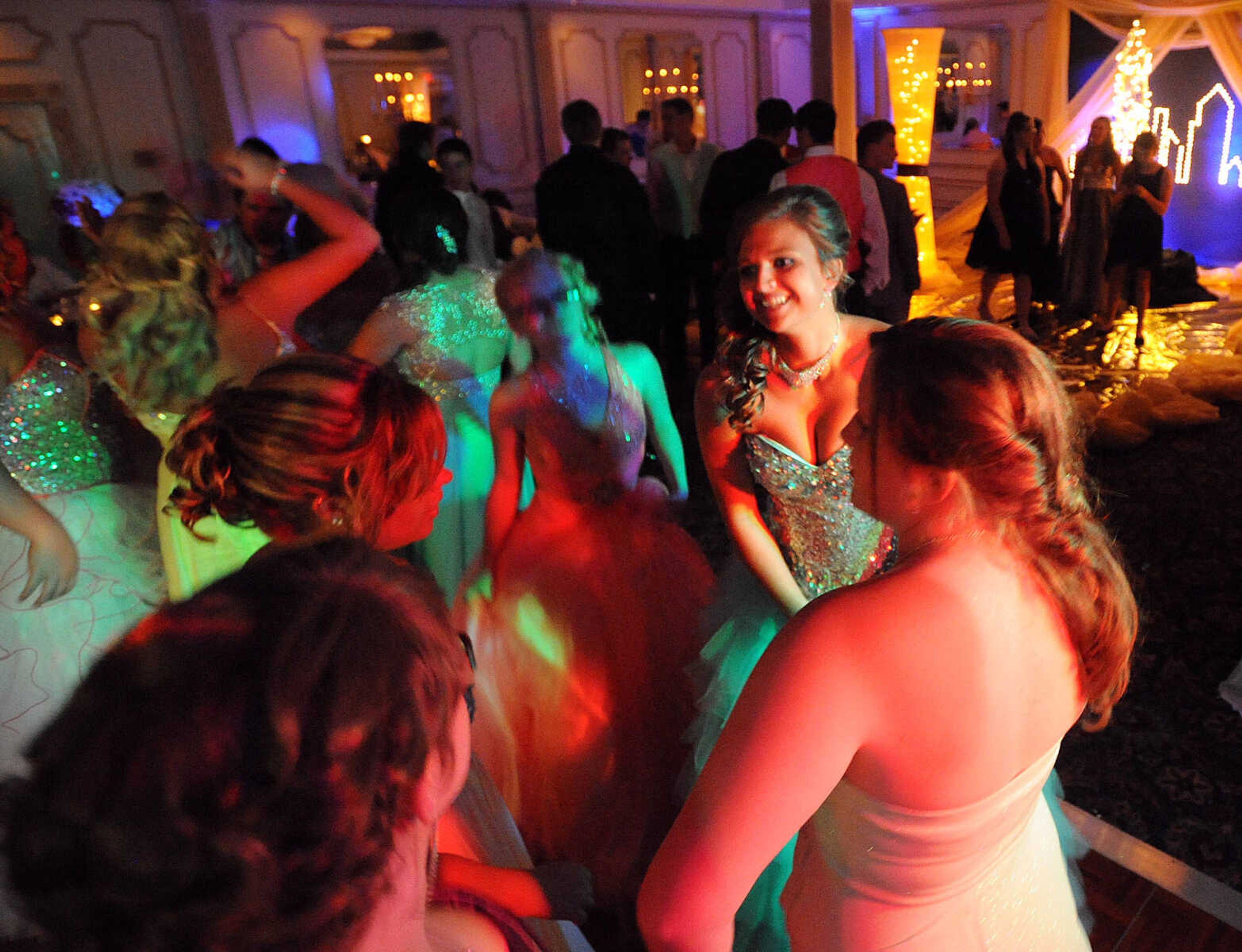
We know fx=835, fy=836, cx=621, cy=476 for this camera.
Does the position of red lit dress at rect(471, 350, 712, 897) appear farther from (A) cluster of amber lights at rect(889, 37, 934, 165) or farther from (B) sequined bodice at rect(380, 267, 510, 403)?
(A) cluster of amber lights at rect(889, 37, 934, 165)

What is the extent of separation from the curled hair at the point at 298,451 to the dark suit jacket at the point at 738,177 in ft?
12.2

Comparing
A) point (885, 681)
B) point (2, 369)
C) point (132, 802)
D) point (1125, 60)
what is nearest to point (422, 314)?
point (2, 369)

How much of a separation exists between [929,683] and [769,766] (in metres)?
0.17

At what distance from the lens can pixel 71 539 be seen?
1.80 m

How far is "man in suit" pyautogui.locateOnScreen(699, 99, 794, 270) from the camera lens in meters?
4.68

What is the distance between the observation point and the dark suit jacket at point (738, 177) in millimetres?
4680

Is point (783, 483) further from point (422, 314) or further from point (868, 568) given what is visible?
point (422, 314)

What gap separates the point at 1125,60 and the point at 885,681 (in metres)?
10.3

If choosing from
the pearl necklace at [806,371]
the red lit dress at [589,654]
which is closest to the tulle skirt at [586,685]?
the red lit dress at [589,654]

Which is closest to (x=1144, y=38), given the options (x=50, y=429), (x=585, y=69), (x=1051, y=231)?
(x=1051, y=231)

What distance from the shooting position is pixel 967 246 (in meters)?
10.3

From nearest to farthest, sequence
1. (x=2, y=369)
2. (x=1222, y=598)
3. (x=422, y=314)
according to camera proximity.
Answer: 1. (x=2, y=369)
2. (x=422, y=314)
3. (x=1222, y=598)

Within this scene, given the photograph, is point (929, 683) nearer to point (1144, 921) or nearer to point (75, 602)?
point (1144, 921)

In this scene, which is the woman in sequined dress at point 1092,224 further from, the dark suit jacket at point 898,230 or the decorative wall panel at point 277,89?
the decorative wall panel at point 277,89
